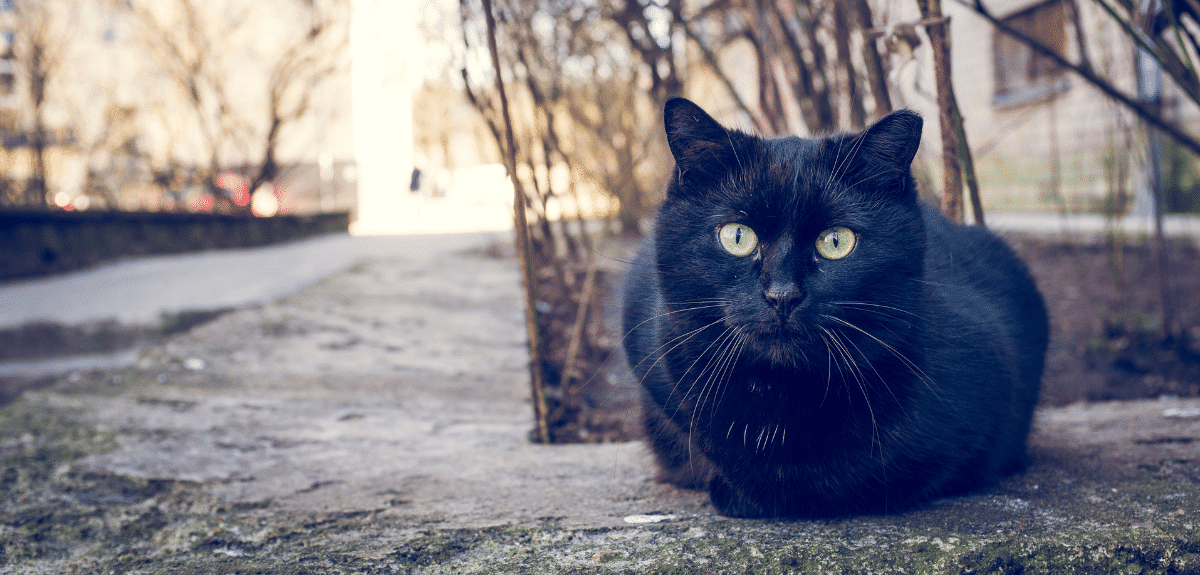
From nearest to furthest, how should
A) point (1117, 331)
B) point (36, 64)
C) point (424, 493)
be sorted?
point (424, 493), point (1117, 331), point (36, 64)

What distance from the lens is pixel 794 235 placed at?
1195 mm

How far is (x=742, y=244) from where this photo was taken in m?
1.24

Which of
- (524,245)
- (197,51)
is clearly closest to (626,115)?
(524,245)

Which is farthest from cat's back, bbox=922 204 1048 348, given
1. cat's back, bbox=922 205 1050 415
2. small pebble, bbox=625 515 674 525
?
small pebble, bbox=625 515 674 525

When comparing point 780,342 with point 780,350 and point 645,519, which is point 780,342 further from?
point 645,519

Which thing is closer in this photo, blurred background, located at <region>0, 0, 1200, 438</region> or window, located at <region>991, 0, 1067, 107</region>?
blurred background, located at <region>0, 0, 1200, 438</region>

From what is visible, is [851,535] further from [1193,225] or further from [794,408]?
[1193,225]

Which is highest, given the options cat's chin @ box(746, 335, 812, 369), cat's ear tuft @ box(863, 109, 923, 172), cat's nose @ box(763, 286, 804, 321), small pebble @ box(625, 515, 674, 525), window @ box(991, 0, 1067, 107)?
window @ box(991, 0, 1067, 107)

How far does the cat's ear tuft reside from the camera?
1.23 m

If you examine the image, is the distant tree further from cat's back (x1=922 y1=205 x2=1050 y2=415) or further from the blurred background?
cat's back (x1=922 y1=205 x2=1050 y2=415)

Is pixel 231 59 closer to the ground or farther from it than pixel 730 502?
farther from it

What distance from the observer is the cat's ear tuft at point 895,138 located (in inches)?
48.4


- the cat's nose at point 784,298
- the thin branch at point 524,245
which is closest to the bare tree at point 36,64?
the thin branch at point 524,245

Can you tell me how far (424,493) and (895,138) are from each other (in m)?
1.11
